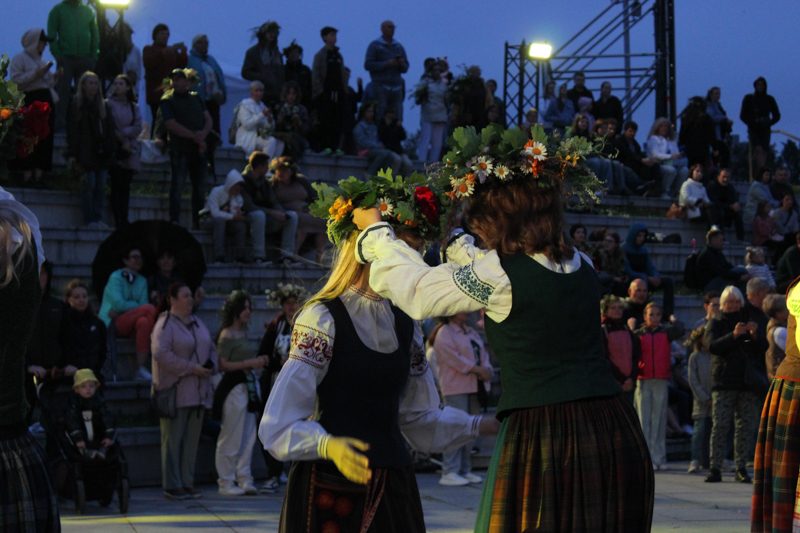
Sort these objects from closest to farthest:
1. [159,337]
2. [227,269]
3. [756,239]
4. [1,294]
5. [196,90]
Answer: [1,294], [159,337], [227,269], [196,90], [756,239]

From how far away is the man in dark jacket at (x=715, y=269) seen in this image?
16484 mm

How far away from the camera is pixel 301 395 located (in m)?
4.50

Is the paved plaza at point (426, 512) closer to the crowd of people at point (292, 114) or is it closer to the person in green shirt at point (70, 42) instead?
the crowd of people at point (292, 114)

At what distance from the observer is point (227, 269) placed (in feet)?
45.6

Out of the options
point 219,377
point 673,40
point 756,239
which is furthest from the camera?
point 673,40

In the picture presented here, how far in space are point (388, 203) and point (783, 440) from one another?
2756mm

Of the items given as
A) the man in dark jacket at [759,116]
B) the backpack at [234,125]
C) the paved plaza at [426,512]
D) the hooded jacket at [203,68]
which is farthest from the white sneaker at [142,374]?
the man in dark jacket at [759,116]

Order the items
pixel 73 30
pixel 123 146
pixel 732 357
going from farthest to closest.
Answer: pixel 73 30 < pixel 123 146 < pixel 732 357

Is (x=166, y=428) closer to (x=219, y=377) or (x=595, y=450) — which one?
(x=219, y=377)

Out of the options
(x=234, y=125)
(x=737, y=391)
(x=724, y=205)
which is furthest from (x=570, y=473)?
(x=724, y=205)

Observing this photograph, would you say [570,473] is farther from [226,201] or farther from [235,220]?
[235,220]

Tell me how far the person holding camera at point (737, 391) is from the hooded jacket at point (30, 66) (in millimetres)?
7046

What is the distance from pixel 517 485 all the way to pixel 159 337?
658cm

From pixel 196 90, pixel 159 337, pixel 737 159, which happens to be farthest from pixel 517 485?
pixel 737 159
